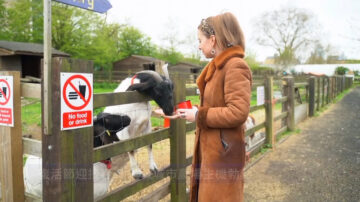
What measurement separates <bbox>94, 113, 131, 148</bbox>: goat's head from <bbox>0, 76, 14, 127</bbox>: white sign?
883 mm

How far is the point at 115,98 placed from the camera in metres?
2.55

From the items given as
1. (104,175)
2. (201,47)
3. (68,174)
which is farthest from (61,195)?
(201,47)

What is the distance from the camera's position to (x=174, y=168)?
3.42 meters

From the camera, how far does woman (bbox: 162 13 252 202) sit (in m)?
1.85

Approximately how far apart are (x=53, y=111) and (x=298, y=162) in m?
4.88

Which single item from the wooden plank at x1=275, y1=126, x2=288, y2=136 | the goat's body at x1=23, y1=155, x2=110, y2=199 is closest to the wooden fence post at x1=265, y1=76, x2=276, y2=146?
the wooden plank at x1=275, y1=126, x2=288, y2=136

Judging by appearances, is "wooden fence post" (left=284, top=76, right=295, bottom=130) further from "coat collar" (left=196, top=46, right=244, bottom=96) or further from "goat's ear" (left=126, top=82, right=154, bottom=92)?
"coat collar" (left=196, top=46, right=244, bottom=96)

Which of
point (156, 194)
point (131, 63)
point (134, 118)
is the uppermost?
point (131, 63)

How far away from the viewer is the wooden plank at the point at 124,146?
7.79ft

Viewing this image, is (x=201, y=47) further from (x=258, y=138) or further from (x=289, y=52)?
(x=289, y=52)

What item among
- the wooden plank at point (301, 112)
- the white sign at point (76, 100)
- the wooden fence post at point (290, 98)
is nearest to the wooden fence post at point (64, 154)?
the white sign at point (76, 100)

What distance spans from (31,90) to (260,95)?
4.85 m

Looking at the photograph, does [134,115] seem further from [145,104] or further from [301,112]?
[301,112]

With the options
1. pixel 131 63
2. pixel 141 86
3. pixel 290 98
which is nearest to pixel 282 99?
→ pixel 290 98
